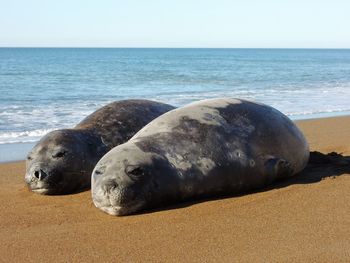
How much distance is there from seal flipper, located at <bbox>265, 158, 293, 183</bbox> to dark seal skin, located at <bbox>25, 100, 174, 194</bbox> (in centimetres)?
189

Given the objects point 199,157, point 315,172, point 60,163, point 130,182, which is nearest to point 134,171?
point 130,182

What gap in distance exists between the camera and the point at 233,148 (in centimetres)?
532

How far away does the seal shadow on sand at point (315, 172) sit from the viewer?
5099 millimetres

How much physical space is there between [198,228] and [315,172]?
7.19 ft

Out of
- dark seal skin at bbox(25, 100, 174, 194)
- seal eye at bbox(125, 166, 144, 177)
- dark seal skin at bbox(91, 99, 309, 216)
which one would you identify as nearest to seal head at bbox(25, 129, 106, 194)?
dark seal skin at bbox(25, 100, 174, 194)

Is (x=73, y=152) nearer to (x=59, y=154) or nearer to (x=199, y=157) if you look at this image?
(x=59, y=154)

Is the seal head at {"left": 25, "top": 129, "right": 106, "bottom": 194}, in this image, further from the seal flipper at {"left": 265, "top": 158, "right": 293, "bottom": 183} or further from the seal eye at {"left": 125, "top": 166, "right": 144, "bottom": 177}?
the seal flipper at {"left": 265, "top": 158, "right": 293, "bottom": 183}

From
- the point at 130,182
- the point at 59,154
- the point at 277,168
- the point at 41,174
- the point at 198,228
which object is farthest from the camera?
the point at 59,154

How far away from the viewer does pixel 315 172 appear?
604 centimetres

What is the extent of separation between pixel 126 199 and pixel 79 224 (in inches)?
17.6

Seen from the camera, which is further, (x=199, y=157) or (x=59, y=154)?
(x=59, y=154)

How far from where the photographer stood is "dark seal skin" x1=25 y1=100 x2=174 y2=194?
5895 millimetres

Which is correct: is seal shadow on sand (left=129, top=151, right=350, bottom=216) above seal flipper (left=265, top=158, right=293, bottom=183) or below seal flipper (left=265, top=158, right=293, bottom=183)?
below

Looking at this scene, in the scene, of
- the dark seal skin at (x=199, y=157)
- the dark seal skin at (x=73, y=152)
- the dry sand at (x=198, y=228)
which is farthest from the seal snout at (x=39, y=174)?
the dark seal skin at (x=199, y=157)
